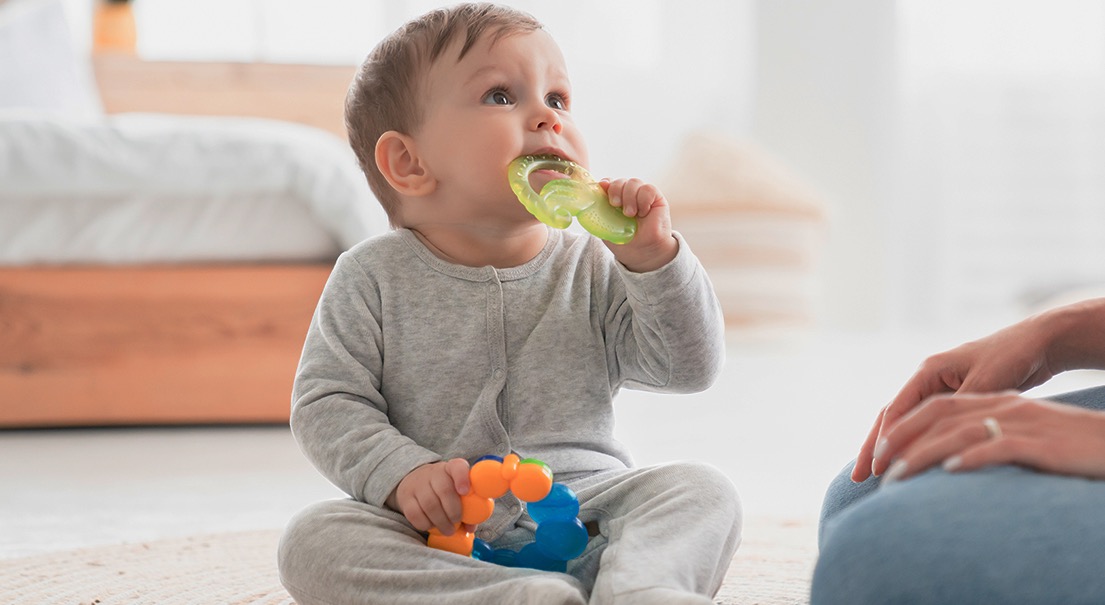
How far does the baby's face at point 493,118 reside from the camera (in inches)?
38.6

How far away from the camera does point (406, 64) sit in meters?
1.02

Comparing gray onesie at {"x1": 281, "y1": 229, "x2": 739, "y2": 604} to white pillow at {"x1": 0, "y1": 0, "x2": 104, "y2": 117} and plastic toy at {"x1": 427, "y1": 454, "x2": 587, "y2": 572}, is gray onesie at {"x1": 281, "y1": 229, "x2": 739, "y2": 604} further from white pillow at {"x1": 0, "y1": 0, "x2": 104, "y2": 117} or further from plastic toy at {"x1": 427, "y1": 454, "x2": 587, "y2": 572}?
white pillow at {"x1": 0, "y1": 0, "x2": 104, "y2": 117}

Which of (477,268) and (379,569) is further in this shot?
(477,268)

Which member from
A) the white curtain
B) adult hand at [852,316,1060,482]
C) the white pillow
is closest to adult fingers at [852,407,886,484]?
adult hand at [852,316,1060,482]

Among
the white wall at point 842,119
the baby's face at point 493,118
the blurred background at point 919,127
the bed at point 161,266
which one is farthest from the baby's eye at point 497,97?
the white wall at point 842,119

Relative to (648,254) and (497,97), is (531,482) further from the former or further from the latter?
(497,97)

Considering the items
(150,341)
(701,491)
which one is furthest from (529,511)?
(150,341)

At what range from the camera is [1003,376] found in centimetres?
82

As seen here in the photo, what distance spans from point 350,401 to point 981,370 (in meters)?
0.49

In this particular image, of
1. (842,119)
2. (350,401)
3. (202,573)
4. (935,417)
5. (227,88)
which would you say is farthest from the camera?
(842,119)

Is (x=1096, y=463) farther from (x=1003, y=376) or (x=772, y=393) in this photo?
(x=772, y=393)

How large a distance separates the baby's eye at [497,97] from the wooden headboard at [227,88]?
223 centimetres

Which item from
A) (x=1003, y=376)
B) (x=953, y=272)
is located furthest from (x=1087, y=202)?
(x=1003, y=376)

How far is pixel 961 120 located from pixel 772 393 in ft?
6.49
